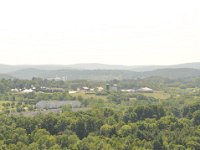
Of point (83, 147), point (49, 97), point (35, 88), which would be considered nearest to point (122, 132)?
point (83, 147)

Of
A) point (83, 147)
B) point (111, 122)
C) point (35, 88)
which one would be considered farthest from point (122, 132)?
point (35, 88)

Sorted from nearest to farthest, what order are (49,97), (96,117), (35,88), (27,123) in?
(27,123) → (96,117) → (49,97) → (35,88)

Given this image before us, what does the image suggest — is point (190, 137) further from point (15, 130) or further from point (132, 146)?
point (15, 130)

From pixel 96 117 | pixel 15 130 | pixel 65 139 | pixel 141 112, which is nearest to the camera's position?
pixel 65 139

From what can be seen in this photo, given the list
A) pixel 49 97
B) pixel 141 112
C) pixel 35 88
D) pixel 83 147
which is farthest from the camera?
pixel 35 88

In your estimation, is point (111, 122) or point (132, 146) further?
point (111, 122)

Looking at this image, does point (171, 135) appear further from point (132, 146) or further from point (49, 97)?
point (49, 97)

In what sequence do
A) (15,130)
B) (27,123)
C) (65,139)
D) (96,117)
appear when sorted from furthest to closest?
(96,117), (27,123), (15,130), (65,139)

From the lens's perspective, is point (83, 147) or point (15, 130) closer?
point (83, 147)
